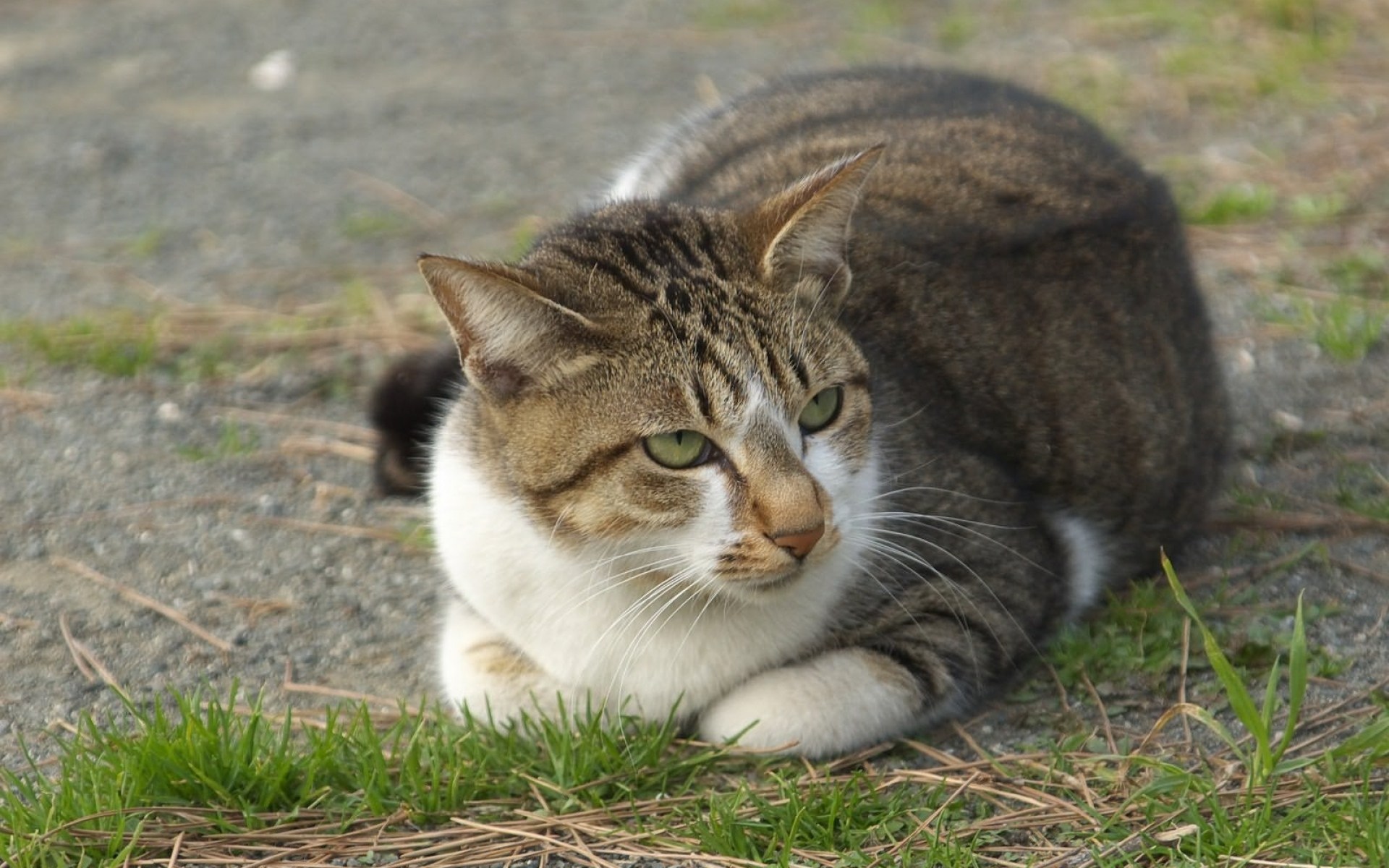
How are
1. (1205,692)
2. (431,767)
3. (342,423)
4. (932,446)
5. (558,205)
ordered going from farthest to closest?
(558,205) → (342,423) → (932,446) → (1205,692) → (431,767)

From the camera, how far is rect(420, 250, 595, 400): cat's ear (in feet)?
8.88

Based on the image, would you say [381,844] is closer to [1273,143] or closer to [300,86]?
[1273,143]

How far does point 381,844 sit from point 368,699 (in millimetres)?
685

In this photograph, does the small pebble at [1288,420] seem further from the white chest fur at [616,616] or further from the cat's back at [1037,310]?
the white chest fur at [616,616]

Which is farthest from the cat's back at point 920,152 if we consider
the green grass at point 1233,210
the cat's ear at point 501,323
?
the green grass at point 1233,210

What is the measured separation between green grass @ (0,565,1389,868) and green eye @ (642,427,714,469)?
2.10 ft

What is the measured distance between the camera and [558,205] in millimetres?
6383

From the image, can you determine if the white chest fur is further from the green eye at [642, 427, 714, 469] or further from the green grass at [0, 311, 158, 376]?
the green grass at [0, 311, 158, 376]

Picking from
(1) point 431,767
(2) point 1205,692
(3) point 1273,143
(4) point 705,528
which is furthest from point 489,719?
(3) point 1273,143

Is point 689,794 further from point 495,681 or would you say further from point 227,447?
point 227,447

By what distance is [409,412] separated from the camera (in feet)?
13.3

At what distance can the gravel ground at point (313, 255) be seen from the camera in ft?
12.4

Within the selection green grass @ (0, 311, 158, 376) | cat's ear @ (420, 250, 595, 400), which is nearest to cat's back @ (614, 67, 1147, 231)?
cat's ear @ (420, 250, 595, 400)

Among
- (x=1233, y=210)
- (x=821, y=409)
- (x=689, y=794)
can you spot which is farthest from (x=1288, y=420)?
(x=689, y=794)
